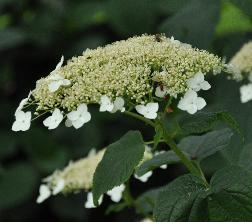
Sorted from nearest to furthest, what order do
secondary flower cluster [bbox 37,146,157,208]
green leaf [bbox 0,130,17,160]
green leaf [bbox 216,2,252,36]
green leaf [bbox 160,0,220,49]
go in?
secondary flower cluster [bbox 37,146,157,208], green leaf [bbox 160,0,220,49], green leaf [bbox 216,2,252,36], green leaf [bbox 0,130,17,160]

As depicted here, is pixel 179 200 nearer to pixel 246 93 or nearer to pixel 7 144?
pixel 246 93

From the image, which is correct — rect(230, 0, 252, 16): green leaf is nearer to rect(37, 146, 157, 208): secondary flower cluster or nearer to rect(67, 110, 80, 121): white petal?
rect(37, 146, 157, 208): secondary flower cluster

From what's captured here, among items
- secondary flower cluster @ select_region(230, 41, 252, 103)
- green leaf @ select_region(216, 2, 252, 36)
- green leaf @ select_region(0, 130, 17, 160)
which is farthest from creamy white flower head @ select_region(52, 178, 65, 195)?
green leaf @ select_region(0, 130, 17, 160)

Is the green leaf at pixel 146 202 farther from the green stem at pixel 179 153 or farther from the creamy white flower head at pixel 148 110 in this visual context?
the creamy white flower head at pixel 148 110

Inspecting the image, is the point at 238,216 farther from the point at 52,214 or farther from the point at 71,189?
the point at 52,214

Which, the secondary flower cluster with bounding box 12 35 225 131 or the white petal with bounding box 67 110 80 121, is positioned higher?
the secondary flower cluster with bounding box 12 35 225 131

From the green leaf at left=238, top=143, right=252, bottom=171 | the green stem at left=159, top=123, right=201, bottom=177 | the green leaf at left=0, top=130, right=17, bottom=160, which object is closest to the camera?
the green stem at left=159, top=123, right=201, bottom=177

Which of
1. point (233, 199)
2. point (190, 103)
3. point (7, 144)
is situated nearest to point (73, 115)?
point (190, 103)
